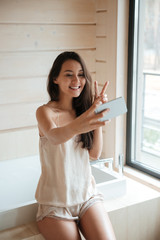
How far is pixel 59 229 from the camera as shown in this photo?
1.85m

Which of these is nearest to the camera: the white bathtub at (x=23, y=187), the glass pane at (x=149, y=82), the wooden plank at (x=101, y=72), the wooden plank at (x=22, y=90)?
the white bathtub at (x=23, y=187)

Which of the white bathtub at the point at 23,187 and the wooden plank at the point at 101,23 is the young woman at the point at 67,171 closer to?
the white bathtub at the point at 23,187

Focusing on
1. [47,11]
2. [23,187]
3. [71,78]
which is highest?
[47,11]

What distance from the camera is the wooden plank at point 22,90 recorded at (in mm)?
2945

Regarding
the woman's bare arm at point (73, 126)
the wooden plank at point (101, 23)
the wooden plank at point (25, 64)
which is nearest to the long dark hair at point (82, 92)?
the woman's bare arm at point (73, 126)

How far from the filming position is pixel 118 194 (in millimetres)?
2506

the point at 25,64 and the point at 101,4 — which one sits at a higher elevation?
the point at 101,4

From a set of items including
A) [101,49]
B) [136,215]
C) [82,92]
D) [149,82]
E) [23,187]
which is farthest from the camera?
[149,82]

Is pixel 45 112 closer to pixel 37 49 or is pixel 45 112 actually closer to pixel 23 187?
pixel 23 187

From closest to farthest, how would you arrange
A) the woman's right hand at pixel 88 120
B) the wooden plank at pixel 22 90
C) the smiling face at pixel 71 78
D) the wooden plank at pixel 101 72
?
the woman's right hand at pixel 88 120 → the smiling face at pixel 71 78 → the wooden plank at pixel 22 90 → the wooden plank at pixel 101 72

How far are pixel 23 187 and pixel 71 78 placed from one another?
4.13 ft

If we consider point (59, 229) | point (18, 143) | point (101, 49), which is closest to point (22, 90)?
point (18, 143)

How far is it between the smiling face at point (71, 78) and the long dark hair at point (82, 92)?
0.02m

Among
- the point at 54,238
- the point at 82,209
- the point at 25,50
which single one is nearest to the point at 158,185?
the point at 82,209
